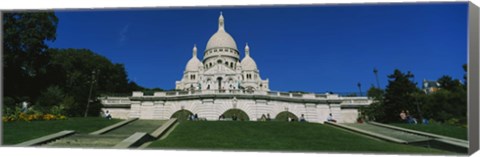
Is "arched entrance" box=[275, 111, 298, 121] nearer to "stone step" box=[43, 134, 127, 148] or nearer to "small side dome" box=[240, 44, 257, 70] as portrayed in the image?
"stone step" box=[43, 134, 127, 148]

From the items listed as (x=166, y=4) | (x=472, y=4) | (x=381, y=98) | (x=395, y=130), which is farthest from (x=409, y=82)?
(x=166, y=4)

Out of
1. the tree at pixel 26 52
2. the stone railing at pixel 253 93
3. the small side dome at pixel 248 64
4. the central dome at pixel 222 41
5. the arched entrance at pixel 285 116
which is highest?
the central dome at pixel 222 41

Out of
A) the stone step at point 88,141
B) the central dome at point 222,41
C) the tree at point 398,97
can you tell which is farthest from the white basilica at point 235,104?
the central dome at point 222,41

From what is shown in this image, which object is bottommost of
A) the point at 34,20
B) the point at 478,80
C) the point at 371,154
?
the point at 371,154

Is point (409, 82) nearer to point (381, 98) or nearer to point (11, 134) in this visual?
point (381, 98)

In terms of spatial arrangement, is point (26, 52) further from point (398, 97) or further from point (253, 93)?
point (398, 97)

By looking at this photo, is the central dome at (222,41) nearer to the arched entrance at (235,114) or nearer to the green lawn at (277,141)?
the arched entrance at (235,114)

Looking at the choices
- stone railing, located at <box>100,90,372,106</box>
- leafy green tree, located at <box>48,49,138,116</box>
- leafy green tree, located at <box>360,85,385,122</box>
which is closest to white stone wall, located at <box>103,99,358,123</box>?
stone railing, located at <box>100,90,372,106</box>

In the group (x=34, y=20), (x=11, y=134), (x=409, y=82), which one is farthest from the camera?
(x=409, y=82)
